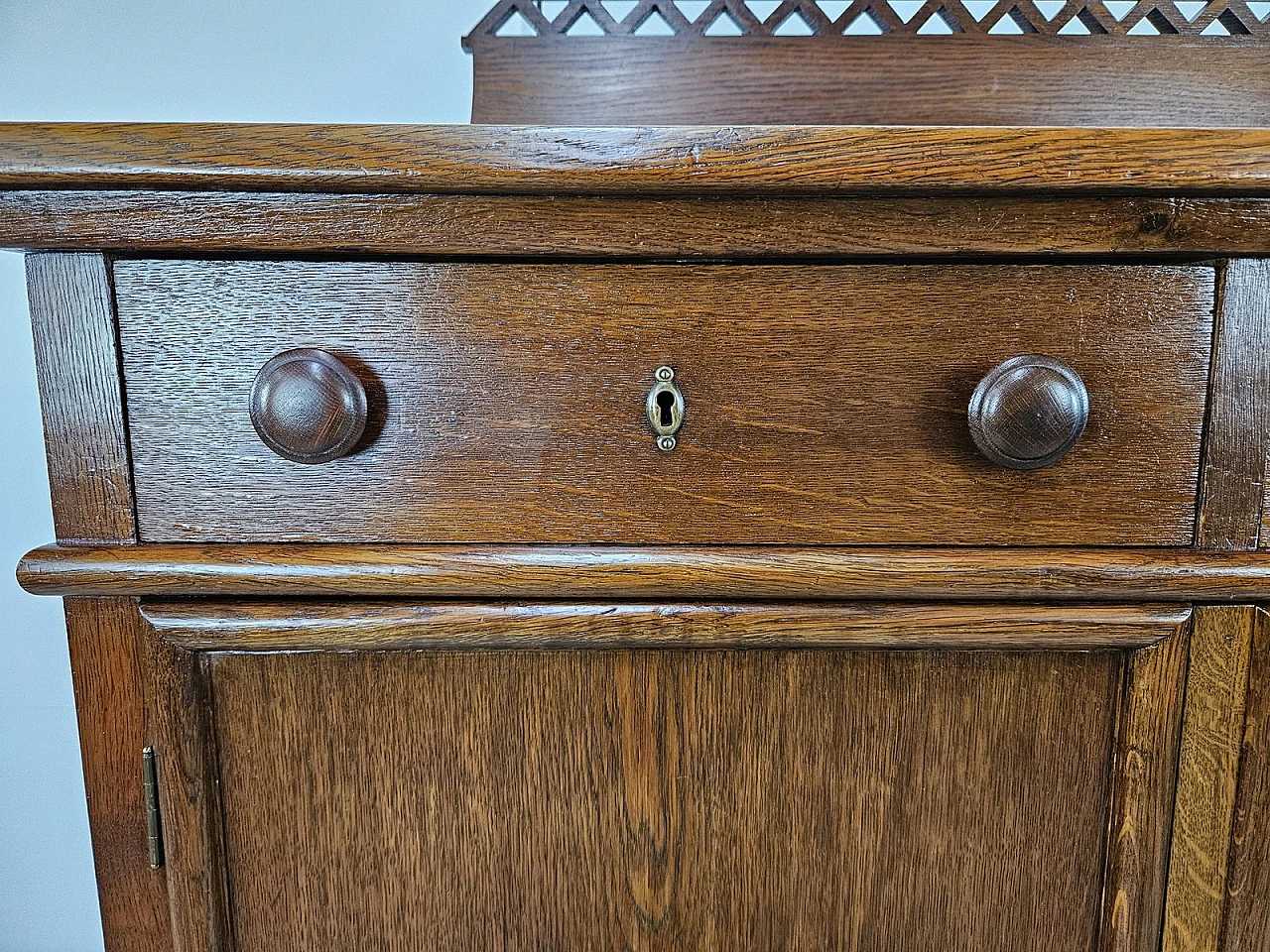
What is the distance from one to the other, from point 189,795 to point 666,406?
0.26 meters

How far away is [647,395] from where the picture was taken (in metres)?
0.31

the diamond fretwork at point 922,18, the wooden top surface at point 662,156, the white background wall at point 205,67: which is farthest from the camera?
the white background wall at point 205,67

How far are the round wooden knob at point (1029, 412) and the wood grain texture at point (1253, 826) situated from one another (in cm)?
12

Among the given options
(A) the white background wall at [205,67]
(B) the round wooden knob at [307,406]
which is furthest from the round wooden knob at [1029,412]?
(A) the white background wall at [205,67]

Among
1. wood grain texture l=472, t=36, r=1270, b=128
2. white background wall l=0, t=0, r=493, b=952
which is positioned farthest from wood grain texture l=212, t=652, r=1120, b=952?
white background wall l=0, t=0, r=493, b=952

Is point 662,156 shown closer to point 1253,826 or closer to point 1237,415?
point 1237,415

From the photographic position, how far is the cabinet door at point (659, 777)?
0.32m

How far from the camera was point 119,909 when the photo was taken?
1.10 ft

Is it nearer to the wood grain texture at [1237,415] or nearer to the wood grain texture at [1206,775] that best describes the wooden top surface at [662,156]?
the wood grain texture at [1237,415]

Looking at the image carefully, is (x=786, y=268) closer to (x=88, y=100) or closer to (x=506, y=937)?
(x=506, y=937)

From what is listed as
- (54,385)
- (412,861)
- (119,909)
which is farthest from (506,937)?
(54,385)

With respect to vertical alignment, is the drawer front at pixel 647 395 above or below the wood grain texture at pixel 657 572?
above

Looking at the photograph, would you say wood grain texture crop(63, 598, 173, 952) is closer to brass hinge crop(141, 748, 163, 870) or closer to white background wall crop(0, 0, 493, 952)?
brass hinge crop(141, 748, 163, 870)

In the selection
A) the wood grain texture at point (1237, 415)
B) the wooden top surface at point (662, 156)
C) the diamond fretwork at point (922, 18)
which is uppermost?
the diamond fretwork at point (922, 18)
